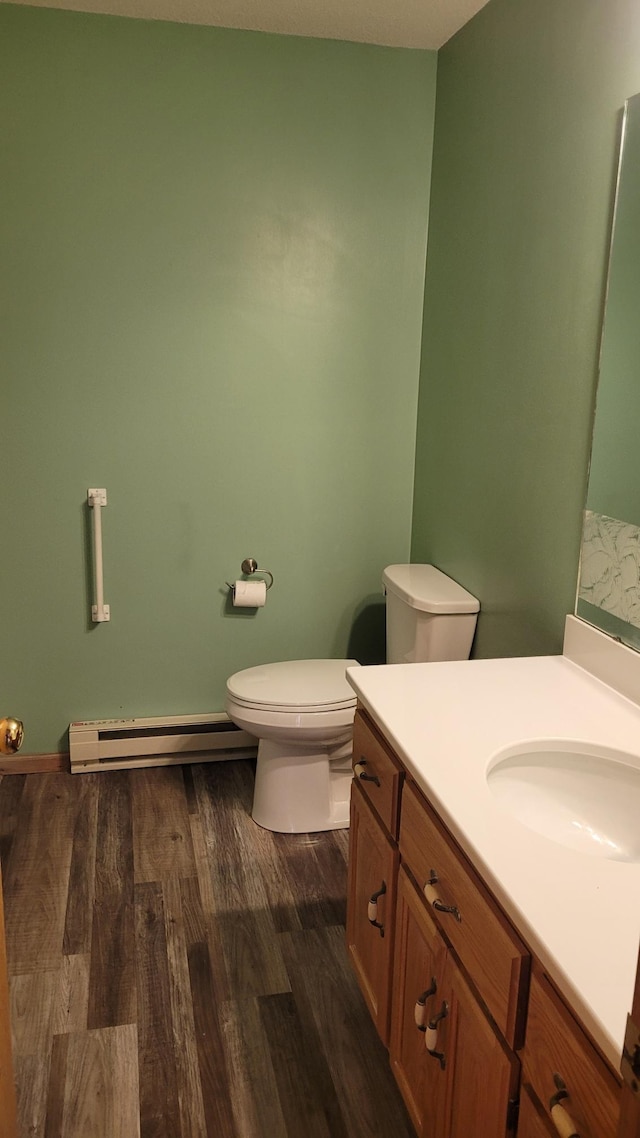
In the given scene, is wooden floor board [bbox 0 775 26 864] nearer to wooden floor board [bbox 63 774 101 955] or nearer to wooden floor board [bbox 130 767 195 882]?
wooden floor board [bbox 63 774 101 955]

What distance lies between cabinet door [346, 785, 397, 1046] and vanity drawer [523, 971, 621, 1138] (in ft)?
1.92

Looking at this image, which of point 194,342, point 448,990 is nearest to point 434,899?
point 448,990

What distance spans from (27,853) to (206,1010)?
884 mm

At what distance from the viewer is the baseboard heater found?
122 inches

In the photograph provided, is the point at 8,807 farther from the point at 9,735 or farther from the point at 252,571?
the point at 9,735

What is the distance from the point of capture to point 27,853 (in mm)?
2627

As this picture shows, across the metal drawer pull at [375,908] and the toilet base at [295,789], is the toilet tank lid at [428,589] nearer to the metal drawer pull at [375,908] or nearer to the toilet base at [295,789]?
the toilet base at [295,789]

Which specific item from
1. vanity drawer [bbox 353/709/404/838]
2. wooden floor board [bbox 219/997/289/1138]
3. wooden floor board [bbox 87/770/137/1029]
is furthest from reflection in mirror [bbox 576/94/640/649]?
wooden floor board [bbox 87/770/137/1029]

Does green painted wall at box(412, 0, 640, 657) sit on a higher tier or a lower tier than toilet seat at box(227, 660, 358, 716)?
higher

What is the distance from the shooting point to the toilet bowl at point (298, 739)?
263cm

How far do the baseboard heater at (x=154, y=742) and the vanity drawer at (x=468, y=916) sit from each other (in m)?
1.72

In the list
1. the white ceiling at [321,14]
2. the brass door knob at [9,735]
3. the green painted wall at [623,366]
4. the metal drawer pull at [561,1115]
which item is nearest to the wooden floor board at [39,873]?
the brass door knob at [9,735]

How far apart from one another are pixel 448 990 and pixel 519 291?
1721 millimetres

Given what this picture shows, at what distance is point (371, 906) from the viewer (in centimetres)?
175
